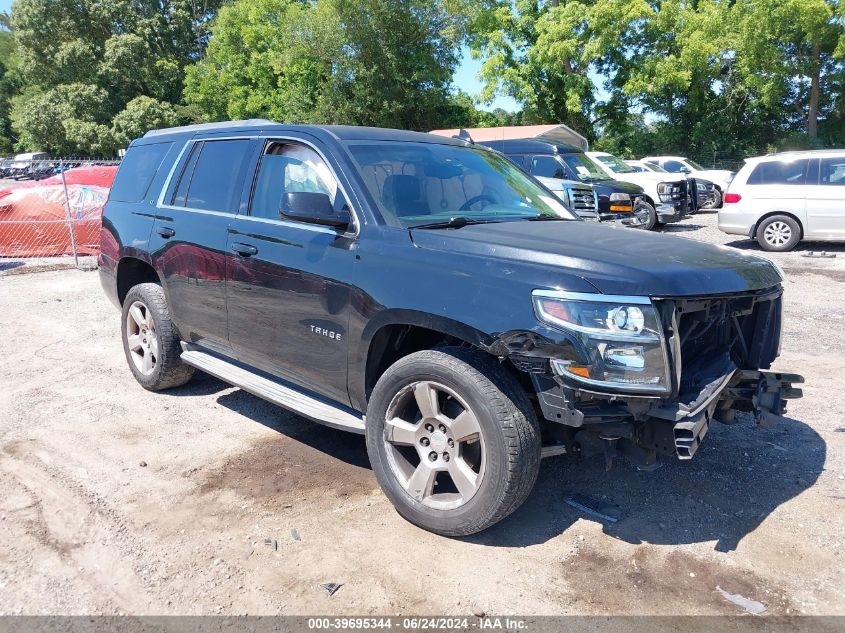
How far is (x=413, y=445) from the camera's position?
3.42m

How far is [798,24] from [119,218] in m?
26.8

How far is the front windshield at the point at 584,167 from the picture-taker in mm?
15289

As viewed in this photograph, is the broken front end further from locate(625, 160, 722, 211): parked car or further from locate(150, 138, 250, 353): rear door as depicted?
locate(625, 160, 722, 211): parked car

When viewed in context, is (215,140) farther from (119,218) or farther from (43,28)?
(43,28)

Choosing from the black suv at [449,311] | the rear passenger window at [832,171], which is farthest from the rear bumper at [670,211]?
the black suv at [449,311]

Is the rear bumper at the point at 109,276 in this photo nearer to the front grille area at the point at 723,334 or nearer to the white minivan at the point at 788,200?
the front grille area at the point at 723,334

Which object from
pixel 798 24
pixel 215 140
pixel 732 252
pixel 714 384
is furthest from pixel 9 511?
pixel 798 24

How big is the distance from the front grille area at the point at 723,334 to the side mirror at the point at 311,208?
5.84 feet

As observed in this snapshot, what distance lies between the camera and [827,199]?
12469 mm

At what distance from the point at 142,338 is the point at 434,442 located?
326cm

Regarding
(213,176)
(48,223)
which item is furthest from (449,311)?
(48,223)

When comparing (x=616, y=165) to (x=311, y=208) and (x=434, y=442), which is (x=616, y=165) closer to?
(x=311, y=208)

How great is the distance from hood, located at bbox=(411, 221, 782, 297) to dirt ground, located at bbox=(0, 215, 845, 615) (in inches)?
49.5

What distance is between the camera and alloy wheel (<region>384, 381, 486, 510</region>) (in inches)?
127
